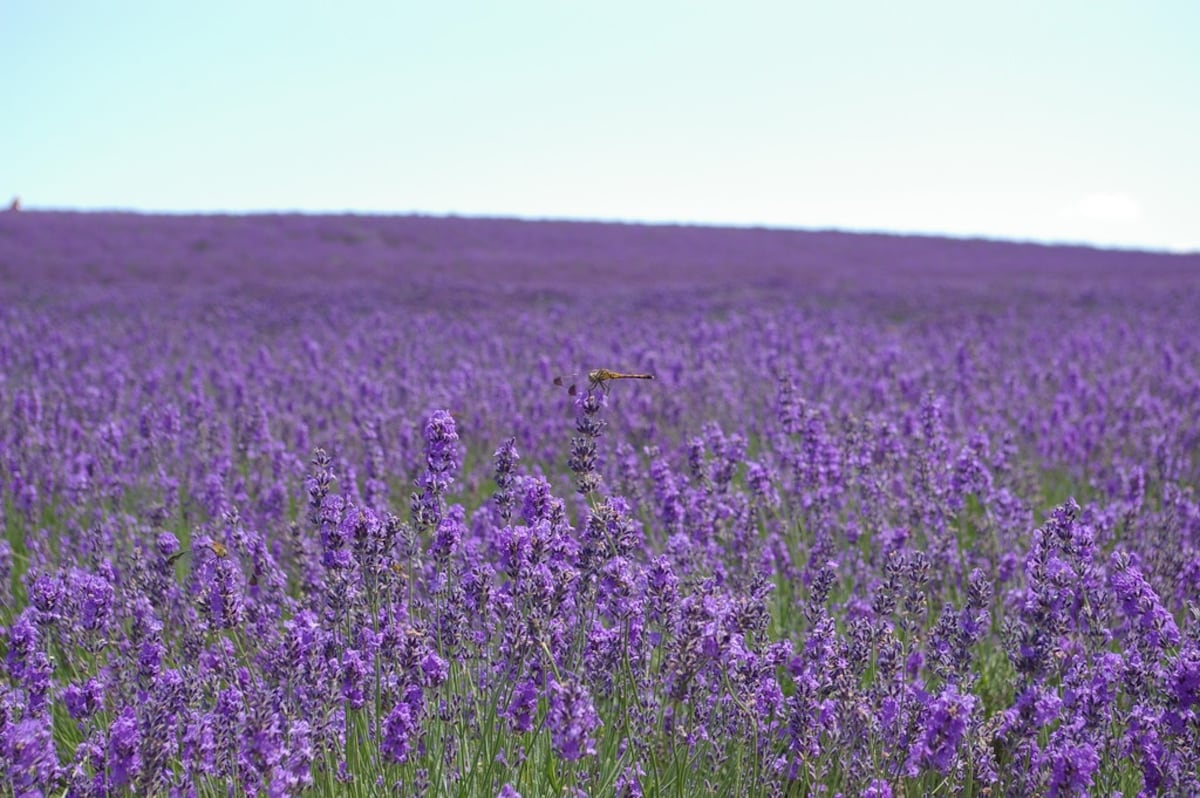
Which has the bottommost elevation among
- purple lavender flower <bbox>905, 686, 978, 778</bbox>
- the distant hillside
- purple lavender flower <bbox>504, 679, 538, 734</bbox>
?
purple lavender flower <bbox>504, 679, 538, 734</bbox>

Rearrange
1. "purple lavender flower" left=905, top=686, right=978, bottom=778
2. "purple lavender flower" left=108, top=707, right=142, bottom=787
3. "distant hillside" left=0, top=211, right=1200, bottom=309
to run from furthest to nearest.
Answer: "distant hillside" left=0, top=211, right=1200, bottom=309 < "purple lavender flower" left=905, top=686, right=978, bottom=778 < "purple lavender flower" left=108, top=707, right=142, bottom=787

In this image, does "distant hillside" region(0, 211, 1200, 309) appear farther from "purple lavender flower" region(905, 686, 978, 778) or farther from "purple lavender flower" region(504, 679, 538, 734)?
"purple lavender flower" region(905, 686, 978, 778)

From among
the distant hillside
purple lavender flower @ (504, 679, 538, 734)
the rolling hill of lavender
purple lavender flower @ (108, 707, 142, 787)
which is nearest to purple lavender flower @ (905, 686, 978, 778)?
the rolling hill of lavender

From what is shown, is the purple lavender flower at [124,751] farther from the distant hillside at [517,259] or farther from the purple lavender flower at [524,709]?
the distant hillside at [517,259]

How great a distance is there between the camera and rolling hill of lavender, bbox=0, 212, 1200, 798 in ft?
6.23

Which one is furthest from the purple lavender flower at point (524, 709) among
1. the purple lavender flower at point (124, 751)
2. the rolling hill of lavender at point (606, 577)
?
the purple lavender flower at point (124, 751)

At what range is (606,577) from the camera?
80.4 inches

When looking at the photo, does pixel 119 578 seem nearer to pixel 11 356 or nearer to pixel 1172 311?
pixel 11 356

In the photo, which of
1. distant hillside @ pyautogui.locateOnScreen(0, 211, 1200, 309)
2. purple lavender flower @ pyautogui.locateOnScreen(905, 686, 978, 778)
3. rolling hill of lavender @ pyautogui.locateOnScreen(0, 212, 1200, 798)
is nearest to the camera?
purple lavender flower @ pyautogui.locateOnScreen(905, 686, 978, 778)

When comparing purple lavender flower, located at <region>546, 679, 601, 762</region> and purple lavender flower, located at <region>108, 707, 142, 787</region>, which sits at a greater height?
purple lavender flower, located at <region>546, 679, 601, 762</region>

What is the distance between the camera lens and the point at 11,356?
28.6ft

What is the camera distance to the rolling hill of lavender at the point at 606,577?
1.90 metres

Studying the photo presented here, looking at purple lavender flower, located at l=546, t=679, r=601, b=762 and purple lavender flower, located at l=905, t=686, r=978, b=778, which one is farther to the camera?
purple lavender flower, located at l=905, t=686, r=978, b=778

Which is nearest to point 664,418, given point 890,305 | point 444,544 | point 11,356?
point 444,544
